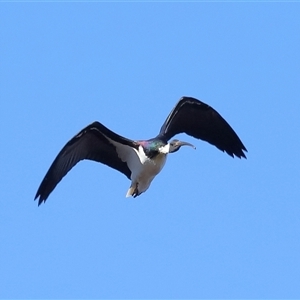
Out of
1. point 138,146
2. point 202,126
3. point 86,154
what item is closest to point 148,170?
point 138,146

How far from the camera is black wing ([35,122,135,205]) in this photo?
2169cm

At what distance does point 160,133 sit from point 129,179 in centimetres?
119

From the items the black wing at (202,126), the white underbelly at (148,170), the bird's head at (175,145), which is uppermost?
the black wing at (202,126)

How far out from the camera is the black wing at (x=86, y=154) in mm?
21688

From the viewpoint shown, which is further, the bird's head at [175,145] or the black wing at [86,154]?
the bird's head at [175,145]

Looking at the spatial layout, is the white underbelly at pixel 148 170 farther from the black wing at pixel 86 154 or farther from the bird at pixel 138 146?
the black wing at pixel 86 154

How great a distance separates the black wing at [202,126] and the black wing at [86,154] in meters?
1.14

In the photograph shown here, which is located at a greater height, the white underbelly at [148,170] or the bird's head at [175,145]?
the bird's head at [175,145]

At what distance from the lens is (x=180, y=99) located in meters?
23.5

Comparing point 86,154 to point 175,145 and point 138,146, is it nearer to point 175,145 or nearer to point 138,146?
point 138,146

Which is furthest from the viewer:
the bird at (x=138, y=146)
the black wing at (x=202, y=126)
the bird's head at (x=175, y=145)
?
the black wing at (x=202, y=126)

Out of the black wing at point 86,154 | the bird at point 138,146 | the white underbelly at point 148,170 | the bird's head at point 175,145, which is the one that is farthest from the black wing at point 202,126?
the white underbelly at point 148,170

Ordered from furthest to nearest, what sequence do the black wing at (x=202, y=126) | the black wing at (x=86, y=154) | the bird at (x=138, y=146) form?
the black wing at (x=202, y=126), the bird at (x=138, y=146), the black wing at (x=86, y=154)

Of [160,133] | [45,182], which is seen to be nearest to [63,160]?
[45,182]
